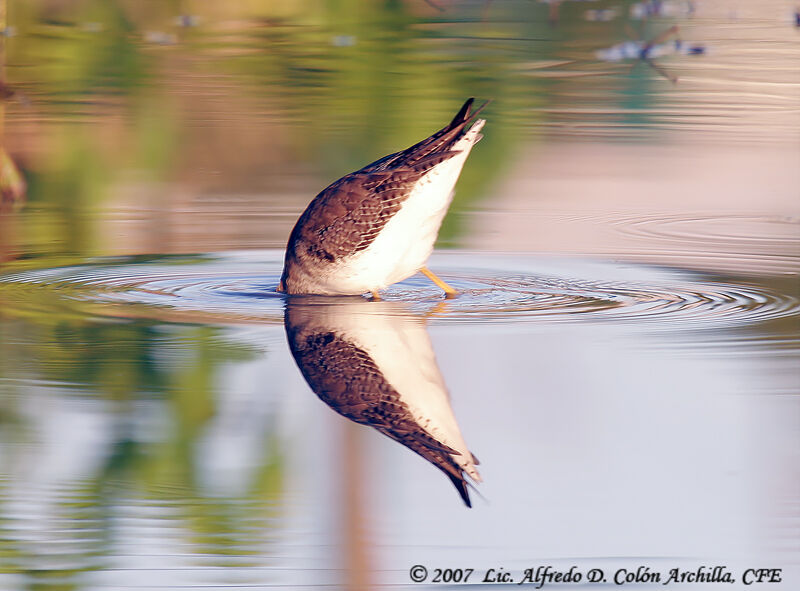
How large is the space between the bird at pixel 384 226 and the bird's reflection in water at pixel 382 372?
0.17m

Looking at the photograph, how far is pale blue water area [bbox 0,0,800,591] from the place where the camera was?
4.85 m

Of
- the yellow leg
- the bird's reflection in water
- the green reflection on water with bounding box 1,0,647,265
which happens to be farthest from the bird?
the green reflection on water with bounding box 1,0,647,265

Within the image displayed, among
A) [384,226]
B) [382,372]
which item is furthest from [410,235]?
[382,372]

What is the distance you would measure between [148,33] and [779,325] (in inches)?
594

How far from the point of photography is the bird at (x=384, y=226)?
27.0 ft

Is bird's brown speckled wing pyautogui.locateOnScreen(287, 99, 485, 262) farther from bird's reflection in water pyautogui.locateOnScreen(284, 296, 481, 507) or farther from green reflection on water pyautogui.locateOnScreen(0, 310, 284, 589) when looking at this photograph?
green reflection on water pyautogui.locateOnScreen(0, 310, 284, 589)

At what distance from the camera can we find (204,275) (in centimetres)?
877

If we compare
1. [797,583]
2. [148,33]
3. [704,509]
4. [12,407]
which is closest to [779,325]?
[704,509]

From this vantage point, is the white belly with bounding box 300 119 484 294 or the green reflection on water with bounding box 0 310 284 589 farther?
the white belly with bounding box 300 119 484 294

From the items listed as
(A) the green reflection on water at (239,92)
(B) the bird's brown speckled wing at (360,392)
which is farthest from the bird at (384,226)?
(A) the green reflection on water at (239,92)

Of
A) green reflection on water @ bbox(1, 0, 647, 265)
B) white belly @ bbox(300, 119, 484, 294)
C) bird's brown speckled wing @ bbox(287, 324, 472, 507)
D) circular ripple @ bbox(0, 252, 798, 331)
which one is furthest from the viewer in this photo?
green reflection on water @ bbox(1, 0, 647, 265)

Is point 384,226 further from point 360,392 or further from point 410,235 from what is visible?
point 360,392

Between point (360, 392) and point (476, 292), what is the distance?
225 cm

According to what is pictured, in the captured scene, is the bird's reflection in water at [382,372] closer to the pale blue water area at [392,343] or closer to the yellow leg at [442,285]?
the pale blue water area at [392,343]
